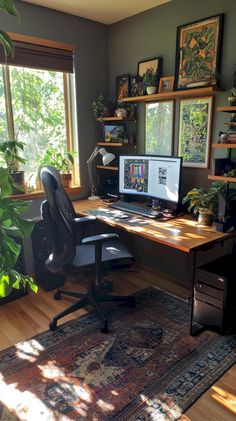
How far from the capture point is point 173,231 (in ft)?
6.75

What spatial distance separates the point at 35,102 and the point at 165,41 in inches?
49.3

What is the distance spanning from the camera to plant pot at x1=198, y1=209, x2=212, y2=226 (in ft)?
7.09

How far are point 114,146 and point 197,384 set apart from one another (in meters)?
2.27

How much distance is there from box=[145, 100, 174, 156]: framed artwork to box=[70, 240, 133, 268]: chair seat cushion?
0.98 metres

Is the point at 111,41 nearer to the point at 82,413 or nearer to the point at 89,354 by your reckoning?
the point at 89,354

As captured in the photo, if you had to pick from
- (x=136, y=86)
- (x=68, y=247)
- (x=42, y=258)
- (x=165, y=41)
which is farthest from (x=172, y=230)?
(x=165, y=41)

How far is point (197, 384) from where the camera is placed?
1694 millimetres

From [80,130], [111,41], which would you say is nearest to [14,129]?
[80,130]

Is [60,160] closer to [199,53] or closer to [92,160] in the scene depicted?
[92,160]

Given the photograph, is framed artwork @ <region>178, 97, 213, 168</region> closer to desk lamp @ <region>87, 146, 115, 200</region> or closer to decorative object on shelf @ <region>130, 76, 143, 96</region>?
decorative object on shelf @ <region>130, 76, 143, 96</region>

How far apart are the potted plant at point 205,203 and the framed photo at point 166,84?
95 cm

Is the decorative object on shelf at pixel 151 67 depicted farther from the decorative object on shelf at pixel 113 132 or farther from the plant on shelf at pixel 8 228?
the plant on shelf at pixel 8 228

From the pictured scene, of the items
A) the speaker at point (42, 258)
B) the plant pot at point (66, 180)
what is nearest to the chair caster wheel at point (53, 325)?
the speaker at point (42, 258)

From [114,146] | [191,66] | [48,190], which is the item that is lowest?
[48,190]
